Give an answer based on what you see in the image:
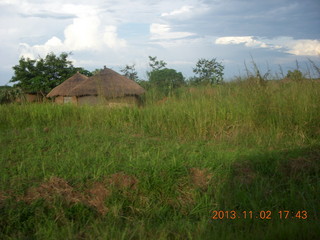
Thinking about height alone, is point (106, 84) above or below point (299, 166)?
above

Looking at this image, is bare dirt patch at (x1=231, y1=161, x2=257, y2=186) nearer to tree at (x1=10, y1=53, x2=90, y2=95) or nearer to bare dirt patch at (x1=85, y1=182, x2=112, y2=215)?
bare dirt patch at (x1=85, y1=182, x2=112, y2=215)

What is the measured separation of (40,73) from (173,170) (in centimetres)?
2045

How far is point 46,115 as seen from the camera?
641cm

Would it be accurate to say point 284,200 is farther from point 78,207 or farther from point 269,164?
point 78,207

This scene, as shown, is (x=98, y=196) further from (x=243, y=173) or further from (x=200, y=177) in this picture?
(x=243, y=173)

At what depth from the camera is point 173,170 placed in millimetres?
3600

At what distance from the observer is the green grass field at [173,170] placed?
2697mm

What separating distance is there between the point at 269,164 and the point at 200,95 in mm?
3017

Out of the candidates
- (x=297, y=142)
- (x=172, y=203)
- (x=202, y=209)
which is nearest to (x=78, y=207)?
(x=172, y=203)

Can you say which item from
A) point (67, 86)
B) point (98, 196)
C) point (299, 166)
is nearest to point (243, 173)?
point (299, 166)
